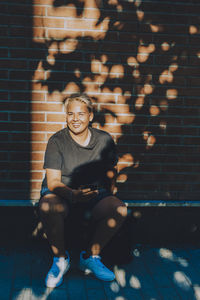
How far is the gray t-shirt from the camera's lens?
3.53m

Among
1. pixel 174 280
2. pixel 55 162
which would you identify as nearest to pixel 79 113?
pixel 55 162

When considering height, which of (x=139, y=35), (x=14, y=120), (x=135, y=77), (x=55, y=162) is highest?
(x=139, y=35)

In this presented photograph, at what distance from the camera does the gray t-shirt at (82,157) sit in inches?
139

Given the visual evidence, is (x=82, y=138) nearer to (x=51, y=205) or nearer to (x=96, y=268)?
(x=51, y=205)

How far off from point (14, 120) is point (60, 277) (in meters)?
1.69

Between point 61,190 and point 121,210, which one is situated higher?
point 61,190

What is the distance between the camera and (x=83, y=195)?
3426mm

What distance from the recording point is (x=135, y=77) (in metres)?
3.98

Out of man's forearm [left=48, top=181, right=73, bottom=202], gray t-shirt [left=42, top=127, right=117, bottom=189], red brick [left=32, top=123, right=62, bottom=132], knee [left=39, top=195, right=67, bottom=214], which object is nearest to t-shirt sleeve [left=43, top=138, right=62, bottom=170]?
gray t-shirt [left=42, top=127, right=117, bottom=189]

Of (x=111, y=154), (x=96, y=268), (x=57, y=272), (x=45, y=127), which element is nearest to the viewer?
(x=57, y=272)

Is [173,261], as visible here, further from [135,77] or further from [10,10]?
[10,10]

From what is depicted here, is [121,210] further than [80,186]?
No

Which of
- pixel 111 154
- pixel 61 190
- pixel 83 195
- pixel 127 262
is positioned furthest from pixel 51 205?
pixel 127 262

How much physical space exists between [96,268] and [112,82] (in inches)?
76.6
